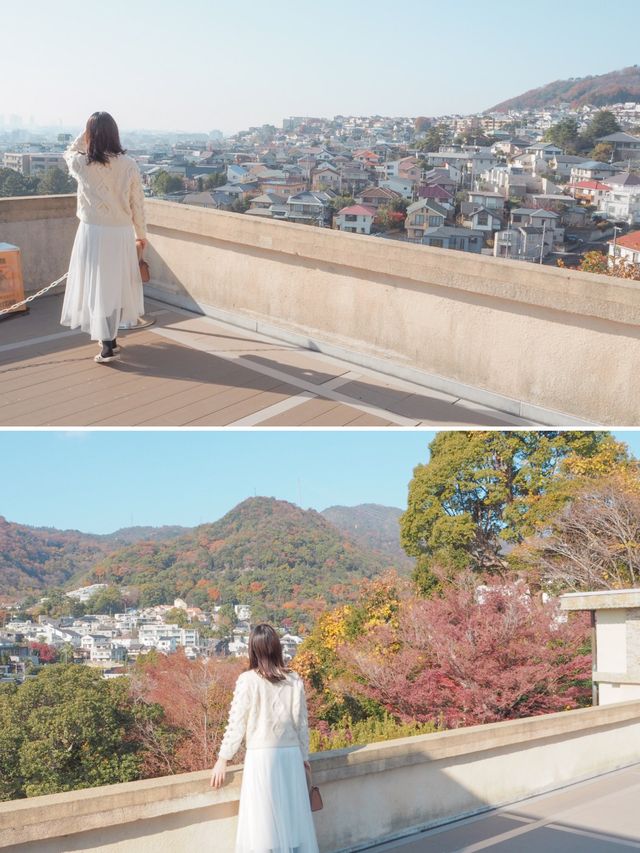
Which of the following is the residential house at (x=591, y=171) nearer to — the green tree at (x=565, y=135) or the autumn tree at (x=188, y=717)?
the green tree at (x=565, y=135)

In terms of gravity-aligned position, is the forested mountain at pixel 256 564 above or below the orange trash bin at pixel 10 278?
below

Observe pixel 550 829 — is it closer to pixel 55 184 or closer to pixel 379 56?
pixel 55 184

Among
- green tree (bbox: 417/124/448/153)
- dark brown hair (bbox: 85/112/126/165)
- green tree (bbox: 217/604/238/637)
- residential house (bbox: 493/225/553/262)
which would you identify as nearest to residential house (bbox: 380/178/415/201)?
residential house (bbox: 493/225/553/262)

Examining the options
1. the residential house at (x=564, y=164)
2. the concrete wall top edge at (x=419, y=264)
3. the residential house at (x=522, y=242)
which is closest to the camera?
the concrete wall top edge at (x=419, y=264)

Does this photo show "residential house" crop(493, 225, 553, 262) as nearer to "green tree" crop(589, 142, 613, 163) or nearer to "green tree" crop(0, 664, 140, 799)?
"green tree" crop(589, 142, 613, 163)

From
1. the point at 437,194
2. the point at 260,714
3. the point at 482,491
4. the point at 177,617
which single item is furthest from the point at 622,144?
the point at 260,714

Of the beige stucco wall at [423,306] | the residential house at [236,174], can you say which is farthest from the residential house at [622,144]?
the beige stucco wall at [423,306]
